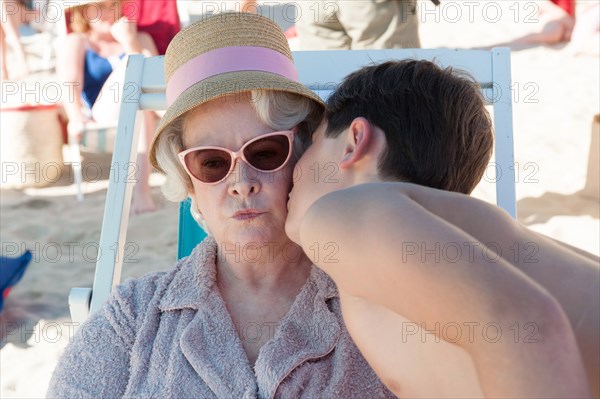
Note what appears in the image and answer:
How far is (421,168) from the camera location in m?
1.48

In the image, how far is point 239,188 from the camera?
1.83 meters

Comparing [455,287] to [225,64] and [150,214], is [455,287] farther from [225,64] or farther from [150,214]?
[150,214]

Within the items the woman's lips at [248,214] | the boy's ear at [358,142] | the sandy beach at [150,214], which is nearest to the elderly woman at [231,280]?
the woman's lips at [248,214]

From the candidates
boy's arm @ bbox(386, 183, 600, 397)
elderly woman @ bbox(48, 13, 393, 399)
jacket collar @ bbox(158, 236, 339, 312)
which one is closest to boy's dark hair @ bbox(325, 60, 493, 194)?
boy's arm @ bbox(386, 183, 600, 397)

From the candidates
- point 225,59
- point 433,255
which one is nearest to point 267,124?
point 225,59

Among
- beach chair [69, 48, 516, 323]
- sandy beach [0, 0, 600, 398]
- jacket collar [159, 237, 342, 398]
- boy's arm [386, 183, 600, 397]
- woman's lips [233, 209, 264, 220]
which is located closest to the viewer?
boy's arm [386, 183, 600, 397]

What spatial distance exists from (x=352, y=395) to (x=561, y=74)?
6063mm

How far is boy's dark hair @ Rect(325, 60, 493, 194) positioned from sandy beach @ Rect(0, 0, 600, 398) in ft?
7.71

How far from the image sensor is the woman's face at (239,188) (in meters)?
1.84

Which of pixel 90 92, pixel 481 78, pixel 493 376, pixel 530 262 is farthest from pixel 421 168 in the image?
pixel 90 92

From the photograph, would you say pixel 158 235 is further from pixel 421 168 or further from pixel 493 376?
pixel 493 376

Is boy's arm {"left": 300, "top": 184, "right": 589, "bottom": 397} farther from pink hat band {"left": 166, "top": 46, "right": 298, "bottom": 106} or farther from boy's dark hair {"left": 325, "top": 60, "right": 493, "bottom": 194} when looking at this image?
pink hat band {"left": 166, "top": 46, "right": 298, "bottom": 106}

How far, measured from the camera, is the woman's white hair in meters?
1.88

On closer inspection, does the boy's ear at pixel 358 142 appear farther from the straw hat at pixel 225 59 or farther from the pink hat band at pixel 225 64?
the pink hat band at pixel 225 64
